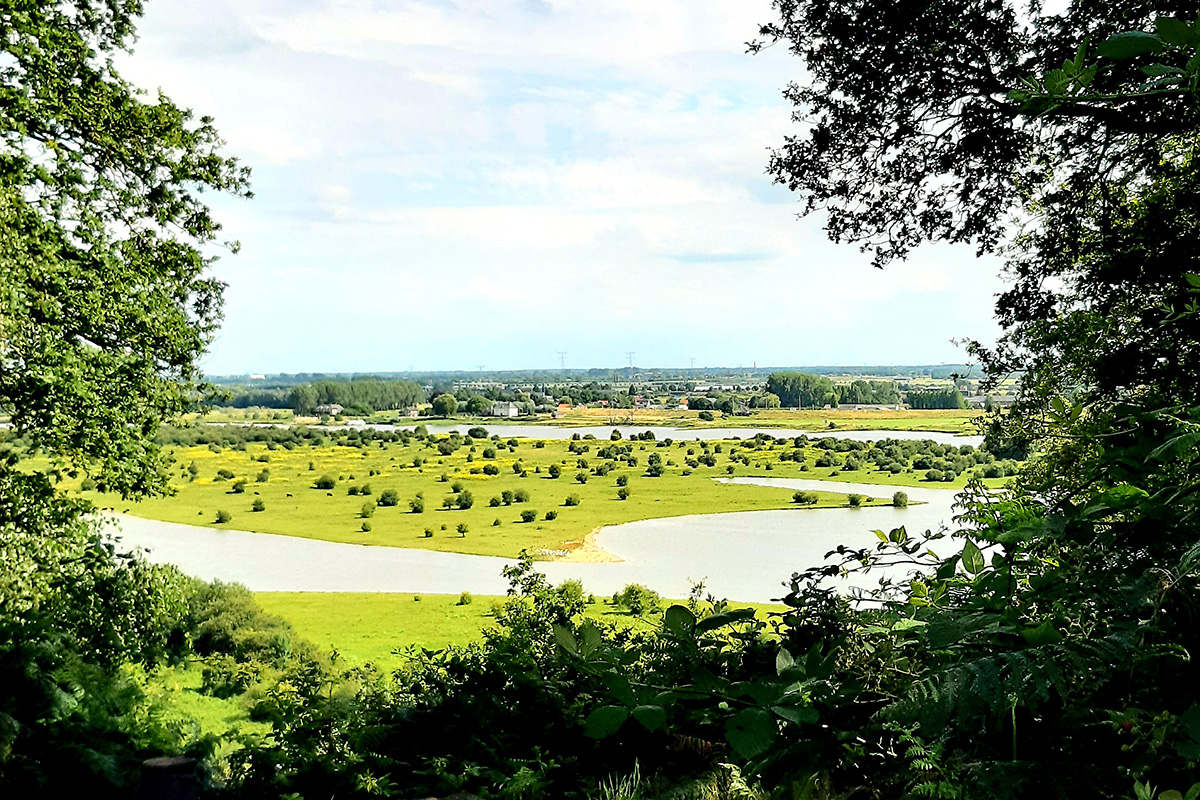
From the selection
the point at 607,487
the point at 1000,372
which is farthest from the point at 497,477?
the point at 1000,372

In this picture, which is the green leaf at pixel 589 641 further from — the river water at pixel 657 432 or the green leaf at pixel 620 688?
the river water at pixel 657 432

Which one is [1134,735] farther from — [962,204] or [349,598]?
[349,598]

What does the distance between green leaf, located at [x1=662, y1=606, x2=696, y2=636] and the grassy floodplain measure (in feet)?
118

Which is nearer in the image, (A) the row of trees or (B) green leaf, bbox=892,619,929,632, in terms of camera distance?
(B) green leaf, bbox=892,619,929,632

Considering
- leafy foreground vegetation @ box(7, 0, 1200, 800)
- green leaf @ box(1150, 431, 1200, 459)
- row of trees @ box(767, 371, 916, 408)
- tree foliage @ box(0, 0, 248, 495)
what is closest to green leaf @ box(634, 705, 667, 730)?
leafy foreground vegetation @ box(7, 0, 1200, 800)

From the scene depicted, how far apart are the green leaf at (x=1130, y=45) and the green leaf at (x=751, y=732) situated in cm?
72

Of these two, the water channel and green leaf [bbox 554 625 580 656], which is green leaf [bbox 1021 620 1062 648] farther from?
the water channel

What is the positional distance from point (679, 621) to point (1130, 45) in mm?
800

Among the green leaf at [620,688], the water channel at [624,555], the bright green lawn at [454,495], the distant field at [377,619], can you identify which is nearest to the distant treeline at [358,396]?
the bright green lawn at [454,495]

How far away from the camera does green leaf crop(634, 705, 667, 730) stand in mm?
893

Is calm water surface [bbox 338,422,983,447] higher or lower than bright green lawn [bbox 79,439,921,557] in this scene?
higher

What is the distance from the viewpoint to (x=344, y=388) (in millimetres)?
100938

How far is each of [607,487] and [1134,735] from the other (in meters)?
56.8

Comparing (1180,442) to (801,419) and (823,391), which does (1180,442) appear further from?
(801,419)
